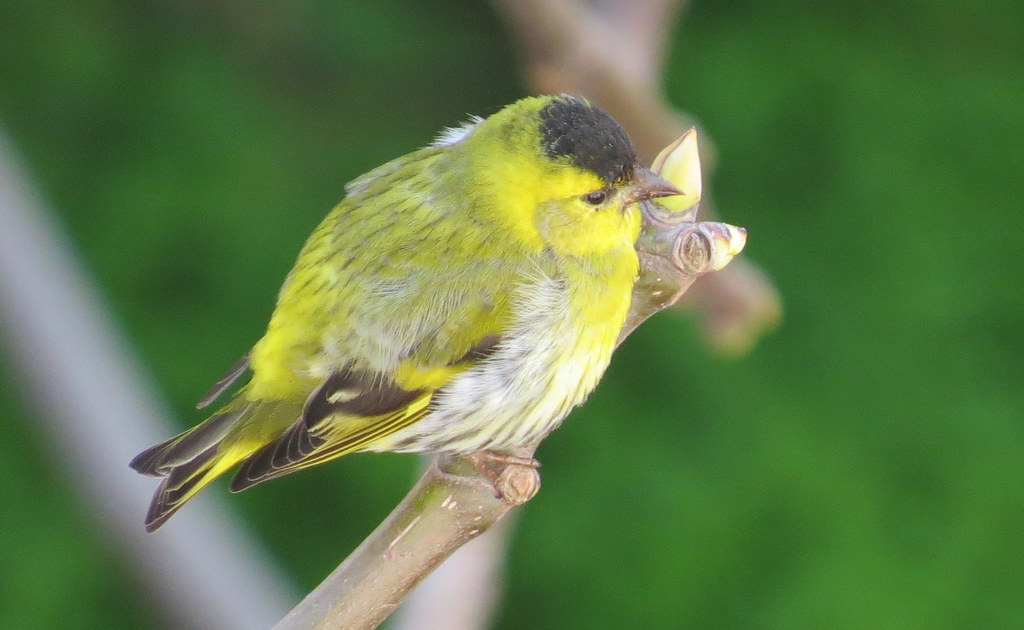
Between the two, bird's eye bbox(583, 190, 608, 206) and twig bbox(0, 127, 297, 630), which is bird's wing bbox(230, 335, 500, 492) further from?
twig bbox(0, 127, 297, 630)

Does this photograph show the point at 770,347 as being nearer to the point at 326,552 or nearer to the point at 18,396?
the point at 326,552

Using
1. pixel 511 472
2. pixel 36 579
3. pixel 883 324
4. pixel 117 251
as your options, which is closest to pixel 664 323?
pixel 883 324

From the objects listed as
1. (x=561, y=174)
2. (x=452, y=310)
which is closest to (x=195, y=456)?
(x=452, y=310)

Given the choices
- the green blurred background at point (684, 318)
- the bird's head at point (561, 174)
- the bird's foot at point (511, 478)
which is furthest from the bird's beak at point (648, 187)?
the green blurred background at point (684, 318)

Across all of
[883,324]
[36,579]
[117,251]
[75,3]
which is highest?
[75,3]

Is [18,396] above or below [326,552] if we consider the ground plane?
above

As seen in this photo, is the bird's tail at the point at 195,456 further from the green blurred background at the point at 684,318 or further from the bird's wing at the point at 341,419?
the green blurred background at the point at 684,318

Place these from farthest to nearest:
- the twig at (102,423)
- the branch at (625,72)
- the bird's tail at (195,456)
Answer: the twig at (102,423)
the branch at (625,72)
the bird's tail at (195,456)
